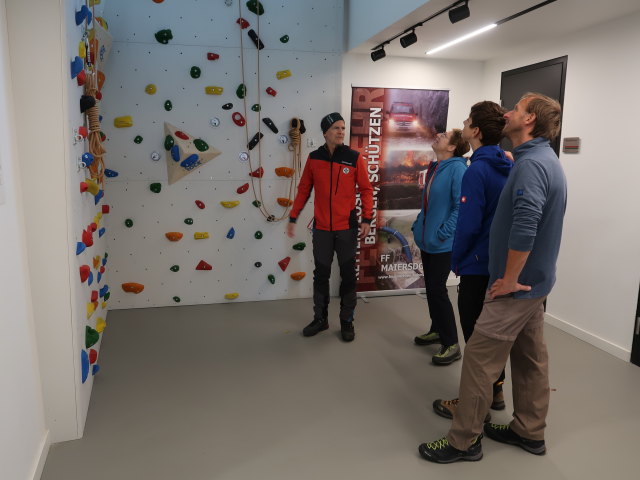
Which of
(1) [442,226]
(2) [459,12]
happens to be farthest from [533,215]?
(2) [459,12]

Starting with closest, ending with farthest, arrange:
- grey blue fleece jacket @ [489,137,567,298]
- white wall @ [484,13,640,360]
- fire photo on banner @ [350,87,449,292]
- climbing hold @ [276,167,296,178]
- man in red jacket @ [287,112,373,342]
Result: grey blue fleece jacket @ [489,137,567,298], white wall @ [484,13,640,360], man in red jacket @ [287,112,373,342], climbing hold @ [276,167,296,178], fire photo on banner @ [350,87,449,292]

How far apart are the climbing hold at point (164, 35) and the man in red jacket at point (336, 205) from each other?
1.48 metres

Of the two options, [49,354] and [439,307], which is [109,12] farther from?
[439,307]

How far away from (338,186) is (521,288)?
1.66 m

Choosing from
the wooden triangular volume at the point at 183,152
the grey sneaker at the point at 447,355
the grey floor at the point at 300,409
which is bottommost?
the grey floor at the point at 300,409

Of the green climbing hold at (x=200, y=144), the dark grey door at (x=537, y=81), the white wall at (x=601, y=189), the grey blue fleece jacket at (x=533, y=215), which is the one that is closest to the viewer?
the grey blue fleece jacket at (x=533, y=215)

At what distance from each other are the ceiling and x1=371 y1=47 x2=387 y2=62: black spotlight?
0.22 ft

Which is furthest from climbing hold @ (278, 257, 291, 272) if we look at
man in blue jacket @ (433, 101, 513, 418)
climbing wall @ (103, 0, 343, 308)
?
man in blue jacket @ (433, 101, 513, 418)

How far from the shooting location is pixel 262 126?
162 inches

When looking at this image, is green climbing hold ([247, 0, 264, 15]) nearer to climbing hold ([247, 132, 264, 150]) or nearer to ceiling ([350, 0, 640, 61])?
ceiling ([350, 0, 640, 61])

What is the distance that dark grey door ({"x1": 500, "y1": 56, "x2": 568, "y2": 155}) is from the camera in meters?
3.76

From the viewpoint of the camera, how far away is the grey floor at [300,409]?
2168 mm

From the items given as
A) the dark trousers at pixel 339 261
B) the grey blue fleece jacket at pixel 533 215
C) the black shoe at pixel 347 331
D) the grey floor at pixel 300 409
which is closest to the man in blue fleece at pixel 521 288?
the grey blue fleece jacket at pixel 533 215

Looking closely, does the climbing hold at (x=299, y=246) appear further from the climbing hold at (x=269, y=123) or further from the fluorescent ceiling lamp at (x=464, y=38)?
the fluorescent ceiling lamp at (x=464, y=38)
